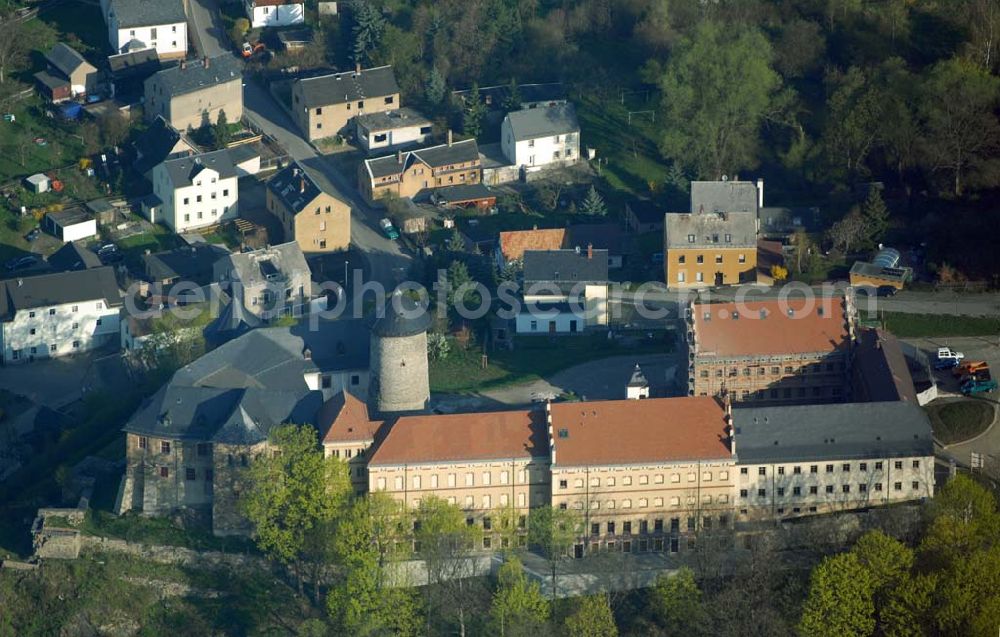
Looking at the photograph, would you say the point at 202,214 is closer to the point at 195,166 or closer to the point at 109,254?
the point at 195,166

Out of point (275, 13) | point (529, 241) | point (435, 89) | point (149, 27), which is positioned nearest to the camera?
point (529, 241)

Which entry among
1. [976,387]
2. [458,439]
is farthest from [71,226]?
[976,387]

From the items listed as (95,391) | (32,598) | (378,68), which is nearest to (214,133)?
(378,68)

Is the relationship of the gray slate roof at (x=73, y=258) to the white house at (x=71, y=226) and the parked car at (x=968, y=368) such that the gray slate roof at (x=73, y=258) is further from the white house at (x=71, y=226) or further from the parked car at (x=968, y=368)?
the parked car at (x=968, y=368)


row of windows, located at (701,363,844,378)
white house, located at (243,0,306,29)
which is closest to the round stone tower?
row of windows, located at (701,363,844,378)

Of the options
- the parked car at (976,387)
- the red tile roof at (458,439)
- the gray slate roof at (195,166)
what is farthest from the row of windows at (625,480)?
the gray slate roof at (195,166)
